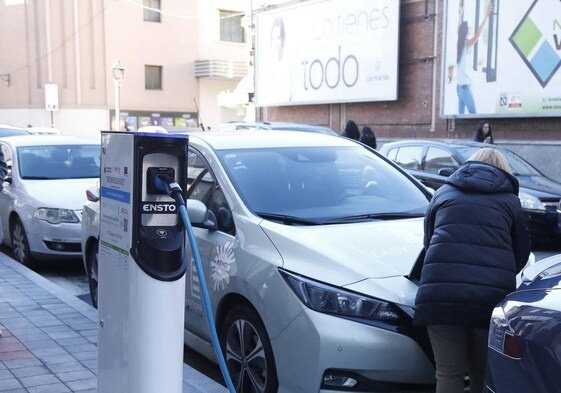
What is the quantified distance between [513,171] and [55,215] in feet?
22.0

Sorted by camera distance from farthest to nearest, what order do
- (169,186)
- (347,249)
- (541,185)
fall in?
(541,185) < (347,249) < (169,186)

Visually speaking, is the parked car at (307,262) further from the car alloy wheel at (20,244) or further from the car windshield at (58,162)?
the car windshield at (58,162)

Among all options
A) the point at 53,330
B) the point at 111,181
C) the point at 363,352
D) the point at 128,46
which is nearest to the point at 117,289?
the point at 111,181

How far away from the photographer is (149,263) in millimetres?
2967

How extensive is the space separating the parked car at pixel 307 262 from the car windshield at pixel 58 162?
418 cm

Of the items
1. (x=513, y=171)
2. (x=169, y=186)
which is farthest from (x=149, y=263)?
(x=513, y=171)

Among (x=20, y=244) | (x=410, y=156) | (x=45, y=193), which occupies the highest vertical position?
(x=410, y=156)

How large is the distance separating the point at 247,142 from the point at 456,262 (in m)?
2.27

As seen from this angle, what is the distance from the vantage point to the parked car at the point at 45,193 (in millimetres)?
7871

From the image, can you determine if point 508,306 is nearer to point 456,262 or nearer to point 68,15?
point 456,262

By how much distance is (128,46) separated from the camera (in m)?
36.6

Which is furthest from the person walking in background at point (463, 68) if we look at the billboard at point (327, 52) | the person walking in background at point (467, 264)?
the person walking in background at point (467, 264)

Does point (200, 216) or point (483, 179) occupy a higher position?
point (483, 179)

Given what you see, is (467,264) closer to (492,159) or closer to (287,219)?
(492,159)
